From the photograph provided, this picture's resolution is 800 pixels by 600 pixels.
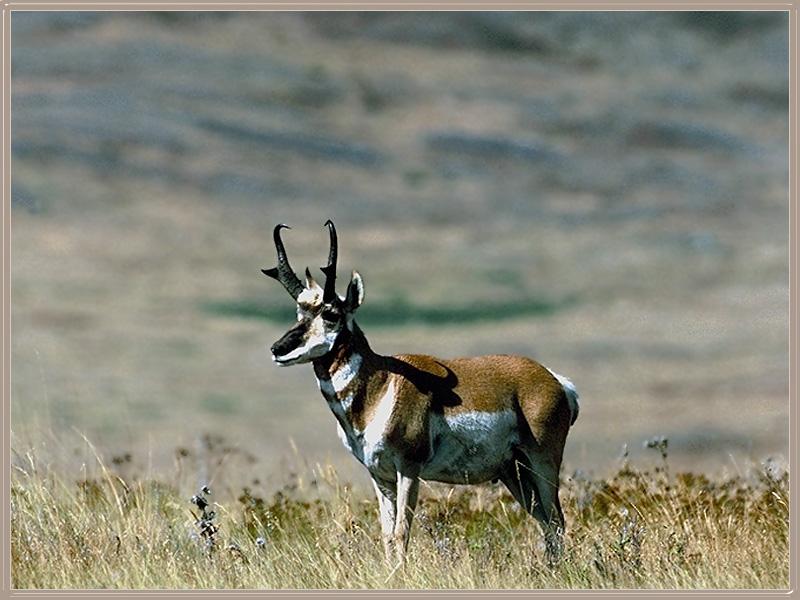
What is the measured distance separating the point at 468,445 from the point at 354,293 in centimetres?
199

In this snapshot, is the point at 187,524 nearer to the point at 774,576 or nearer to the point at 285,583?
the point at 285,583

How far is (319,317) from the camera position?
14070mm

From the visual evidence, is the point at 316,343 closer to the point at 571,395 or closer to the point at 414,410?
the point at 414,410

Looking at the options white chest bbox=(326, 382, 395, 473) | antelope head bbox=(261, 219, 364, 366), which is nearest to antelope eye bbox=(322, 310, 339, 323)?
antelope head bbox=(261, 219, 364, 366)

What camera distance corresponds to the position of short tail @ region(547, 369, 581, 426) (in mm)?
15531

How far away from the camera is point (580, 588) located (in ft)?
45.3

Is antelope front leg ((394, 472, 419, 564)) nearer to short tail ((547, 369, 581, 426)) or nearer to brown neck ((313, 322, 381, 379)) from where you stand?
brown neck ((313, 322, 381, 379))

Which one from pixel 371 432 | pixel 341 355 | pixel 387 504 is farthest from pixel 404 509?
pixel 341 355

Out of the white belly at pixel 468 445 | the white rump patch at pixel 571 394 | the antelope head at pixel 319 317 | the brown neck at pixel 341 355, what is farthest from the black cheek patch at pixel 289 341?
the white rump patch at pixel 571 394

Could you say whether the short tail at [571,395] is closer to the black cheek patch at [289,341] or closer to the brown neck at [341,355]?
the brown neck at [341,355]

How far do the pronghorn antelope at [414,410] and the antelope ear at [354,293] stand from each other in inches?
0.4

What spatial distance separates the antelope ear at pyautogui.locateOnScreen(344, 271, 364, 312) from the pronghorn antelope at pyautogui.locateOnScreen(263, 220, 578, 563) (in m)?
0.01

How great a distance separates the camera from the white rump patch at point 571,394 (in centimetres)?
1553
